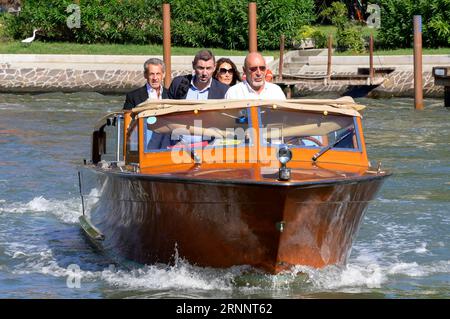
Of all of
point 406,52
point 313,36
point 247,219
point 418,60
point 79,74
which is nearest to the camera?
point 247,219

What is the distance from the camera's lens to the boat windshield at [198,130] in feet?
35.6

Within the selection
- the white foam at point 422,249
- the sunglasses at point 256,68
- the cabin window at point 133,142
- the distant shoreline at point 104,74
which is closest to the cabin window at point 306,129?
the sunglasses at point 256,68

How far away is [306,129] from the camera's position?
11.0 metres

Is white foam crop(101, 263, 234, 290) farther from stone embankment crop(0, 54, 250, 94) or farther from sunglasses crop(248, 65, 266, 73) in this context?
Result: stone embankment crop(0, 54, 250, 94)

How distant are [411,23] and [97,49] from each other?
30.7 feet

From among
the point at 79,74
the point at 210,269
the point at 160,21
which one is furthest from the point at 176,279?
the point at 160,21

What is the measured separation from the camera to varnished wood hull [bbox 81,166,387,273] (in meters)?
9.98

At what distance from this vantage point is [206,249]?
10.5 m

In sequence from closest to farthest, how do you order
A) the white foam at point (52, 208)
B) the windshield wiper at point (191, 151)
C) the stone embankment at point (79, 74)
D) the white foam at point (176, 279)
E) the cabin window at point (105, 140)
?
the white foam at point (176, 279) < the windshield wiper at point (191, 151) < the cabin window at point (105, 140) < the white foam at point (52, 208) < the stone embankment at point (79, 74)

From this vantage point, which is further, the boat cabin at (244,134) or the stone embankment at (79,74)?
the stone embankment at (79,74)

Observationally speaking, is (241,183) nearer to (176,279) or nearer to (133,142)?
(176,279)

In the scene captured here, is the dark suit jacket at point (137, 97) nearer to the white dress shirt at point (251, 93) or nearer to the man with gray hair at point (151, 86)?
the man with gray hair at point (151, 86)
